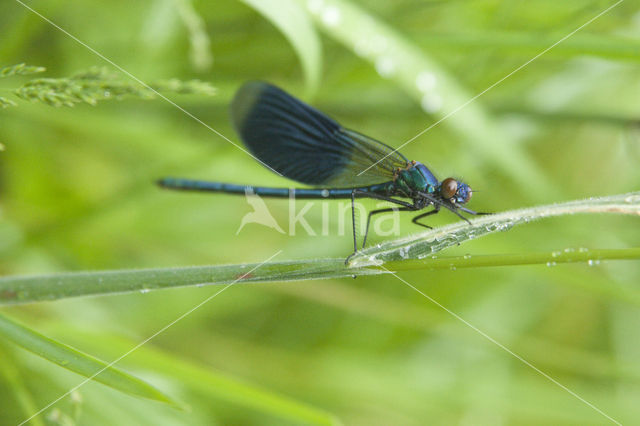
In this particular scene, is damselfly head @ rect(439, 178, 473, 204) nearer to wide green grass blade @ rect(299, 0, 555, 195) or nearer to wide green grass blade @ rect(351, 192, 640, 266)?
wide green grass blade @ rect(299, 0, 555, 195)

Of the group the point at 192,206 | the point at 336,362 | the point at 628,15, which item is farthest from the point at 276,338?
the point at 628,15

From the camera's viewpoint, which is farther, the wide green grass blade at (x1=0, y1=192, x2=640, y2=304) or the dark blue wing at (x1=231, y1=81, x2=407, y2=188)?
the dark blue wing at (x1=231, y1=81, x2=407, y2=188)

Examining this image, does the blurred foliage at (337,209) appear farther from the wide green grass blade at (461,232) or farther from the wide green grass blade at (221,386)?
the wide green grass blade at (461,232)

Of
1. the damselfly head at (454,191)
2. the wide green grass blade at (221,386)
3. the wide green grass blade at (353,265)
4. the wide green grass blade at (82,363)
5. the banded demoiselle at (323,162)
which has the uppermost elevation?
the banded demoiselle at (323,162)

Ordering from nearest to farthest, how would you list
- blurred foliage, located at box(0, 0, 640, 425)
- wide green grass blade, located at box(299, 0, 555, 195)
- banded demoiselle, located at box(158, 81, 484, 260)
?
wide green grass blade, located at box(299, 0, 555, 195) < banded demoiselle, located at box(158, 81, 484, 260) < blurred foliage, located at box(0, 0, 640, 425)

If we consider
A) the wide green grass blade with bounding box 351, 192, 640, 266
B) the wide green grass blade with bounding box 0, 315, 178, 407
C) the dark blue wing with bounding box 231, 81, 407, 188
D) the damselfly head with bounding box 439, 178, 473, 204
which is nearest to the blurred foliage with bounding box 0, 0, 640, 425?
the dark blue wing with bounding box 231, 81, 407, 188

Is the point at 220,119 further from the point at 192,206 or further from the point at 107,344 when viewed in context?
the point at 107,344

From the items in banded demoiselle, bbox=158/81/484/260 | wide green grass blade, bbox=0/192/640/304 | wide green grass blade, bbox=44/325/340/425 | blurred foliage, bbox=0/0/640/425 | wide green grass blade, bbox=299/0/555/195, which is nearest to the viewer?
wide green grass blade, bbox=0/192/640/304

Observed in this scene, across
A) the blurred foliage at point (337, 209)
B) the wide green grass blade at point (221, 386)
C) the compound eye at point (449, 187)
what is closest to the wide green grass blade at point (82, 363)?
the wide green grass blade at point (221, 386)

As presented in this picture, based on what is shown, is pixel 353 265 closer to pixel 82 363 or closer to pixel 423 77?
pixel 82 363
